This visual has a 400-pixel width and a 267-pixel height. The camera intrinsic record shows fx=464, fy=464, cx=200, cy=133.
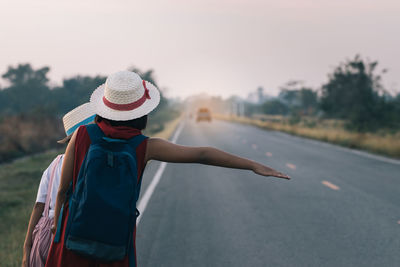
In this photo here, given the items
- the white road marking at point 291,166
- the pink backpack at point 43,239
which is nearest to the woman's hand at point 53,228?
the pink backpack at point 43,239

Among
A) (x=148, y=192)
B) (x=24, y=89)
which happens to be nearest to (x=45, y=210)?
(x=148, y=192)

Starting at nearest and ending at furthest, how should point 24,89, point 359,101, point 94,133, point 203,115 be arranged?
1. point 94,133
2. point 359,101
3. point 203,115
4. point 24,89

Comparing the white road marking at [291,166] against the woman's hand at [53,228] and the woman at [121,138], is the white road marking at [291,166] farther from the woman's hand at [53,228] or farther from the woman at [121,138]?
the woman's hand at [53,228]

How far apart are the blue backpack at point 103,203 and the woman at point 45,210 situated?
51 centimetres

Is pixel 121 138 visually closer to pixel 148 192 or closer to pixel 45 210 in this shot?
pixel 45 210

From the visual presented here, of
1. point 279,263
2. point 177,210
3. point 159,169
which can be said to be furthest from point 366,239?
point 159,169

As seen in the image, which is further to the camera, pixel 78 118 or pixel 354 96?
pixel 354 96

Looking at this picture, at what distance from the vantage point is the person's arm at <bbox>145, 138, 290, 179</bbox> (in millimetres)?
2557

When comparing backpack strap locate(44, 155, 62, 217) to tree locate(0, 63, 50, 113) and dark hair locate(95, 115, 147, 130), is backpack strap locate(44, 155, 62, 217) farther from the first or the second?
tree locate(0, 63, 50, 113)

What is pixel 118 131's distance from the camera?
8.03 feet

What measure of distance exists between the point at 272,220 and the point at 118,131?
16.8ft

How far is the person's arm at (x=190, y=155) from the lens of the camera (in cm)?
256

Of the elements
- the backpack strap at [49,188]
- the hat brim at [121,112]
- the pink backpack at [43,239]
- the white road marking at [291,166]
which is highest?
the hat brim at [121,112]

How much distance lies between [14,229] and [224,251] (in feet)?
10.3
